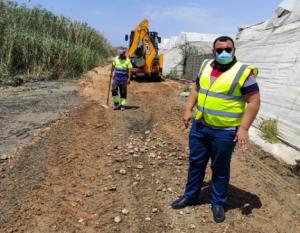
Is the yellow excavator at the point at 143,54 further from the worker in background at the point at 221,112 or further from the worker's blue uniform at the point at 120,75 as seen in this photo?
the worker in background at the point at 221,112

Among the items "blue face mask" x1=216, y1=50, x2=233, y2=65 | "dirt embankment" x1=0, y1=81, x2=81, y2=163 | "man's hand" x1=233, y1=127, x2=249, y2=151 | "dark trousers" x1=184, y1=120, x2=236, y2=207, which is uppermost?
"blue face mask" x1=216, y1=50, x2=233, y2=65

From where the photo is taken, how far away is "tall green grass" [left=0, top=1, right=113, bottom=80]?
14398 mm

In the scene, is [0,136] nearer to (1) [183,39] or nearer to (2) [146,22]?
(2) [146,22]

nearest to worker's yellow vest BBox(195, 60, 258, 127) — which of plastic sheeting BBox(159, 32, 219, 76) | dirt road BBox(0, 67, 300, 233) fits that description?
dirt road BBox(0, 67, 300, 233)

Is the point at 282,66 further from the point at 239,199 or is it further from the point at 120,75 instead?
the point at 239,199

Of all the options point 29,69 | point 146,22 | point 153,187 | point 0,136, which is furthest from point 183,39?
point 153,187

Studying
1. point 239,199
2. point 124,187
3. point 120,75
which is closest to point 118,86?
point 120,75

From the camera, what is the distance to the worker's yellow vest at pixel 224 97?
11.6ft

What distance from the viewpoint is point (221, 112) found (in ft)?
11.9

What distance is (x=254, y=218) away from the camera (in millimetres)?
4039

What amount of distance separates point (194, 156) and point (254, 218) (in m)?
0.92

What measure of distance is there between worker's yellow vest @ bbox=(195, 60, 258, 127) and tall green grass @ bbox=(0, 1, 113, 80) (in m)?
11.7

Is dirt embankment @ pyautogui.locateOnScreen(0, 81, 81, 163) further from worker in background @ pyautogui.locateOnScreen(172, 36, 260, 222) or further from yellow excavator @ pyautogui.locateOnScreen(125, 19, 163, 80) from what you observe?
yellow excavator @ pyautogui.locateOnScreen(125, 19, 163, 80)

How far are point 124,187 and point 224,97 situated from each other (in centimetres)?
181
